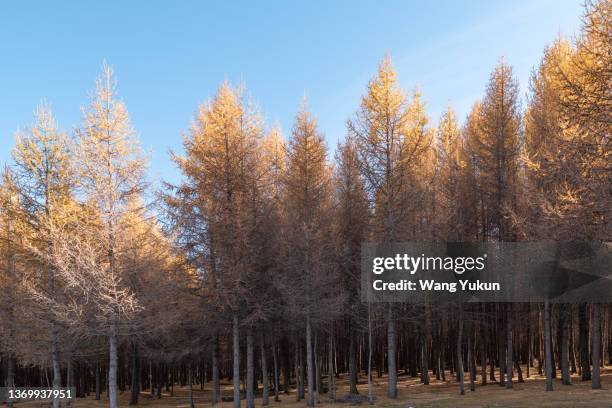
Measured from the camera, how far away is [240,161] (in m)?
21.2

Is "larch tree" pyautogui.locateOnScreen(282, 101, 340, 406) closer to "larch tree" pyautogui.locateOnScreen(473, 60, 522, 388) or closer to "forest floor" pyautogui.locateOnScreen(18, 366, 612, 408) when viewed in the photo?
"forest floor" pyautogui.locateOnScreen(18, 366, 612, 408)

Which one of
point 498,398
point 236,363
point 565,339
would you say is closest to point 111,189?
point 236,363

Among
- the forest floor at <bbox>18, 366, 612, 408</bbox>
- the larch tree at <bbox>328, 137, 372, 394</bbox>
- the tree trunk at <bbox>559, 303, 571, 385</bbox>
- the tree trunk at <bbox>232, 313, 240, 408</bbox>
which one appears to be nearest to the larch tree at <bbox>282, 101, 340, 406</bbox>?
the larch tree at <bbox>328, 137, 372, 394</bbox>

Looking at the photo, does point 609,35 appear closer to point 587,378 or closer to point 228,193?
point 228,193

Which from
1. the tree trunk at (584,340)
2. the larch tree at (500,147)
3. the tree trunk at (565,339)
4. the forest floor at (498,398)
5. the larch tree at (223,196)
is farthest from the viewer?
the larch tree at (500,147)

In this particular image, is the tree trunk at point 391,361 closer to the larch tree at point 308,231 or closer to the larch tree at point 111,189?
the larch tree at point 308,231

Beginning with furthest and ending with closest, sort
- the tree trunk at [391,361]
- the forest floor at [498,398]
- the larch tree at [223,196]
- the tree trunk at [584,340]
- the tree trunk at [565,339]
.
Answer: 1. the tree trunk at [584,340]
2. the tree trunk at [565,339]
3. the tree trunk at [391,361]
4. the larch tree at [223,196]
5. the forest floor at [498,398]

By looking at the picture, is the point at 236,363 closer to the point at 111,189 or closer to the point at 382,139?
the point at 111,189

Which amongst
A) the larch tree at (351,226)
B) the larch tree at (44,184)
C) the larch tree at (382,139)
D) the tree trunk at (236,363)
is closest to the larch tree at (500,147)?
the larch tree at (382,139)

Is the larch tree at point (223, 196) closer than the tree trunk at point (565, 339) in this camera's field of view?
Yes

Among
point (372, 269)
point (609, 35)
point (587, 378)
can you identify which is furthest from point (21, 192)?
point (587, 378)

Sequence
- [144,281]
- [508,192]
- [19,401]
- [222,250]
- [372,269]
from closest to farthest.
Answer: [144,281], [222,250], [372,269], [508,192], [19,401]

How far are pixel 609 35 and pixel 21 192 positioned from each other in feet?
70.9

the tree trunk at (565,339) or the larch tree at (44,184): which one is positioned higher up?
the larch tree at (44,184)
